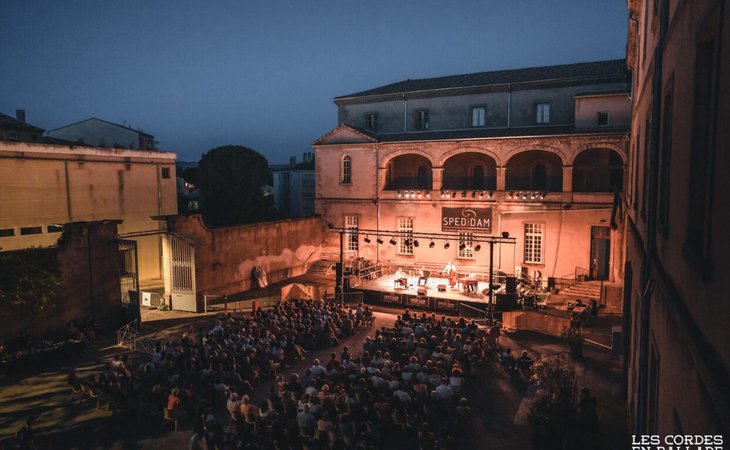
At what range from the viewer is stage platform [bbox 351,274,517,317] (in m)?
23.8

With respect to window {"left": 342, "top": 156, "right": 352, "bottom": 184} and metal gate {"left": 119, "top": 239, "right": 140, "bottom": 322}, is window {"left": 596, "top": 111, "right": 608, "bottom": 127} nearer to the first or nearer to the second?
window {"left": 342, "top": 156, "right": 352, "bottom": 184}

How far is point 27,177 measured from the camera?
81.4 feet

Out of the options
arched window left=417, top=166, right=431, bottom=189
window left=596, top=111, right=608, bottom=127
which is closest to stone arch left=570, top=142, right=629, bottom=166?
window left=596, top=111, right=608, bottom=127

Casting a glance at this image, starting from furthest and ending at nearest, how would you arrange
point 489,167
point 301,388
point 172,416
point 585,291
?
Answer: point 489,167
point 585,291
point 301,388
point 172,416

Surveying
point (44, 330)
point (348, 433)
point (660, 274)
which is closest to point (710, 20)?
point (660, 274)

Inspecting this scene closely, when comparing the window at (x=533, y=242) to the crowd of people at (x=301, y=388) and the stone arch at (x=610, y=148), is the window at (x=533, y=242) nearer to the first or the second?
the stone arch at (x=610, y=148)

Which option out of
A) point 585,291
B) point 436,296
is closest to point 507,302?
point 436,296

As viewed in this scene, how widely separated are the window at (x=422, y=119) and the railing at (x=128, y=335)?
24862 mm

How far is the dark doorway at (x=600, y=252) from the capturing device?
27.9m

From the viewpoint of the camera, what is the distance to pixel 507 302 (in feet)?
76.8

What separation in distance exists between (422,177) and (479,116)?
20.4 ft

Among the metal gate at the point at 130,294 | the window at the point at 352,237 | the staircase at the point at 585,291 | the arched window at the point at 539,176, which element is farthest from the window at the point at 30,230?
the arched window at the point at 539,176

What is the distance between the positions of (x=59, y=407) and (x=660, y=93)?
17514 millimetres

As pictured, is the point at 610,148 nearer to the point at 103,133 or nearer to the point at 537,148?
the point at 537,148
